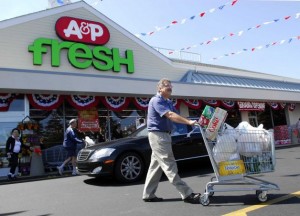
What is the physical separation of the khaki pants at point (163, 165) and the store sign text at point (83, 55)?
10594 mm

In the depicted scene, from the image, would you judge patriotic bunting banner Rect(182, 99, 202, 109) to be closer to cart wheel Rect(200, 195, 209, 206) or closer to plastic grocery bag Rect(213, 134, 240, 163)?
plastic grocery bag Rect(213, 134, 240, 163)

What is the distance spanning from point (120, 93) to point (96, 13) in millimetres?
4992

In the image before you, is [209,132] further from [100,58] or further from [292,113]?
[292,113]

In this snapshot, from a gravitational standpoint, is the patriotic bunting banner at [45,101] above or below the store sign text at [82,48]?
below

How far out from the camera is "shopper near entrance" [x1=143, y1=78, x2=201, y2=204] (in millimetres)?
4965

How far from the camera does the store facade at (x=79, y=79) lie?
42.2 feet

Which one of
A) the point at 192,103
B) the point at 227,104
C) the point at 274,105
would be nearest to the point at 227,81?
the point at 227,104

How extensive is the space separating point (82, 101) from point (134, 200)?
914cm

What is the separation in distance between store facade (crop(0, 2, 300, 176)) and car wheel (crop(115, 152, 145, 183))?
240 inches

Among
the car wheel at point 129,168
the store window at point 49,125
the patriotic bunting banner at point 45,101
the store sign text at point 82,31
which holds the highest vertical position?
the store sign text at point 82,31

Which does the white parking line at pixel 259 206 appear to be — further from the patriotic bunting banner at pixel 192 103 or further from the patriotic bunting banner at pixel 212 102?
the patriotic bunting banner at pixel 212 102

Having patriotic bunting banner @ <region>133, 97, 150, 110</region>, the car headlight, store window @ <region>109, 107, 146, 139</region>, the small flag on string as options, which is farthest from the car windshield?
the small flag on string

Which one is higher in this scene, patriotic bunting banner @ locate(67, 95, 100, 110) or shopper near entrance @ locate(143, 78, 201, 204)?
patriotic bunting banner @ locate(67, 95, 100, 110)

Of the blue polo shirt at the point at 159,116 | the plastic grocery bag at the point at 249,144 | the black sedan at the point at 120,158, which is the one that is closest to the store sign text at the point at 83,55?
the black sedan at the point at 120,158
